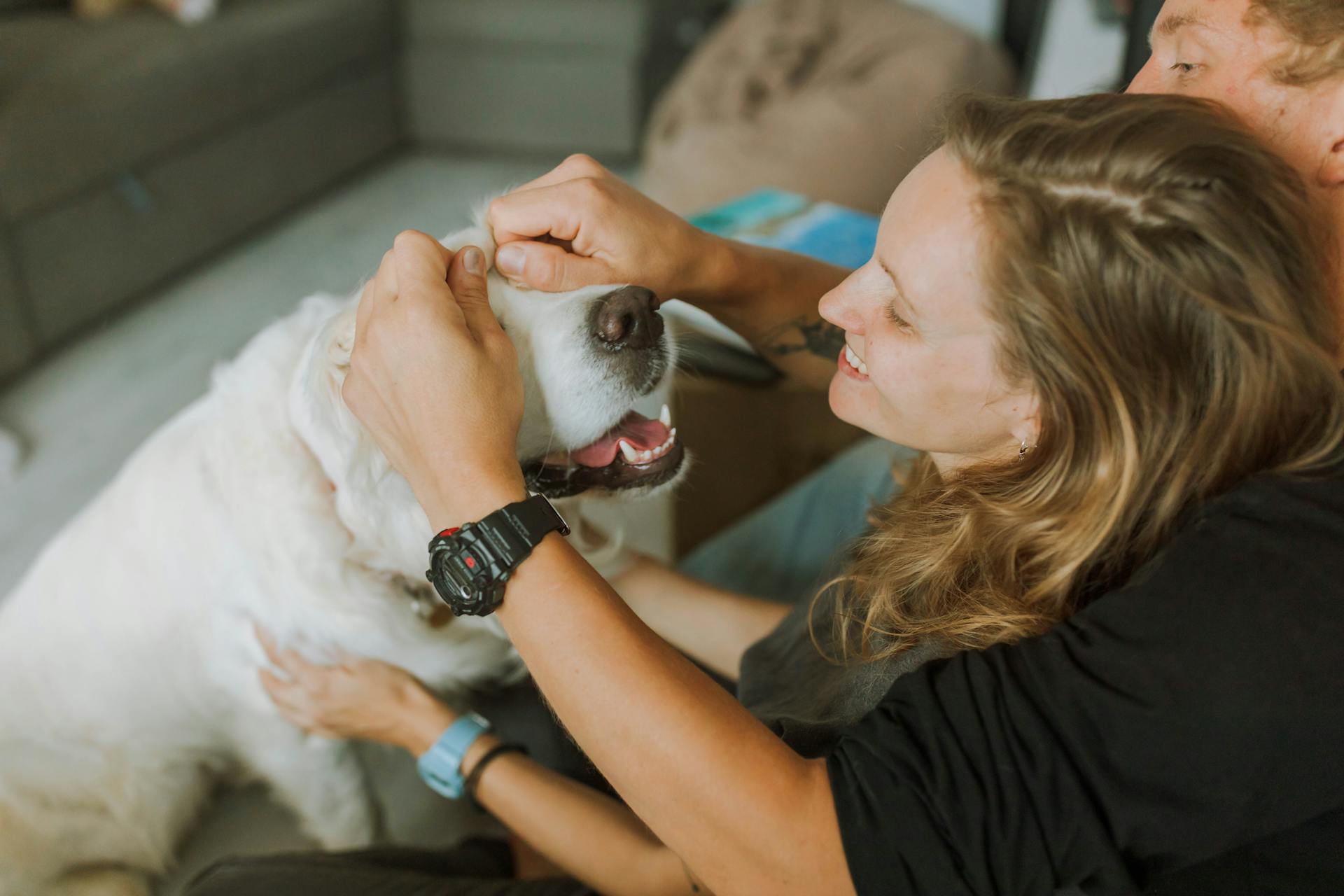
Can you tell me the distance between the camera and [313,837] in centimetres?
155

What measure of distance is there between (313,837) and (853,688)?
1048 mm

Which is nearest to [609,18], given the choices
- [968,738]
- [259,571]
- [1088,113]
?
[259,571]

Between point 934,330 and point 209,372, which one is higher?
point 934,330

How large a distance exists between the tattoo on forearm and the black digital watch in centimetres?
60

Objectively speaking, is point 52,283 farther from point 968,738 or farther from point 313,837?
point 968,738

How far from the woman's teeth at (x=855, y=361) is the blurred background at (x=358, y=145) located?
0.69 meters

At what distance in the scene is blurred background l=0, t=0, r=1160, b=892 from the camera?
230 cm

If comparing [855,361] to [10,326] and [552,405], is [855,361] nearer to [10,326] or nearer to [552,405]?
[552,405]

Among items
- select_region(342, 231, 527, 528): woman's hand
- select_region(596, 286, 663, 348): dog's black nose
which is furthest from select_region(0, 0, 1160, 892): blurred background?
select_region(342, 231, 527, 528): woman's hand

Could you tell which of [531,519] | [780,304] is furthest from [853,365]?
[531,519]

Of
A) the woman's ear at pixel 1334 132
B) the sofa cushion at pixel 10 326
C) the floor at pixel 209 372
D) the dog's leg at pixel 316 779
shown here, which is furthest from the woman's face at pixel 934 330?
the sofa cushion at pixel 10 326

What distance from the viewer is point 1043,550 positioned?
82 centimetres

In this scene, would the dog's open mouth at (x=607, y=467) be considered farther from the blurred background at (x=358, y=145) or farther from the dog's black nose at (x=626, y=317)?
the blurred background at (x=358, y=145)

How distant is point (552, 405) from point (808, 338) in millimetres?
387
